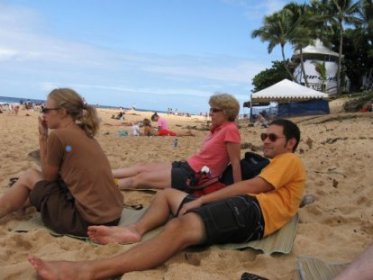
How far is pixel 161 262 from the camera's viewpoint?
2.60 m

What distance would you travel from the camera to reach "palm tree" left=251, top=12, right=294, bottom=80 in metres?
38.4

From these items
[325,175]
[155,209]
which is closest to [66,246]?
[155,209]

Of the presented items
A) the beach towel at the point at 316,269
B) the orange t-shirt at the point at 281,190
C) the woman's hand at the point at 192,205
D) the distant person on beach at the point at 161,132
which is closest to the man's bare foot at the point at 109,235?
the woman's hand at the point at 192,205

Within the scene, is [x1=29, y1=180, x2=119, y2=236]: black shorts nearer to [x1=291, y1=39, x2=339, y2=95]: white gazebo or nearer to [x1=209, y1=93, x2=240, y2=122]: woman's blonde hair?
[x1=209, y1=93, x2=240, y2=122]: woman's blonde hair

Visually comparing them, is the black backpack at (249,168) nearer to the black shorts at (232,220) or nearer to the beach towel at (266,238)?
the beach towel at (266,238)

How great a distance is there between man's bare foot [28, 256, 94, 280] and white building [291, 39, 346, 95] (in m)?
41.4

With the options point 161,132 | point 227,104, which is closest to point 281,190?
point 227,104

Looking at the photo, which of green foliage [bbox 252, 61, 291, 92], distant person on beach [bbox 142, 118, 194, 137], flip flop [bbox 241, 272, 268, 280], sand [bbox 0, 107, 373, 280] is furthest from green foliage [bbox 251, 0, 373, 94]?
flip flop [bbox 241, 272, 268, 280]

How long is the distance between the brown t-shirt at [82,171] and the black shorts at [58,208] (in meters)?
0.07

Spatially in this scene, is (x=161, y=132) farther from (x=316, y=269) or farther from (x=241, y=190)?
(x=316, y=269)

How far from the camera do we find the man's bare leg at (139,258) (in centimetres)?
239

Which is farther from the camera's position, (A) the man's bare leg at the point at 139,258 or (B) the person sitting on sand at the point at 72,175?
(B) the person sitting on sand at the point at 72,175

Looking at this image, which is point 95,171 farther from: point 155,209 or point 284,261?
point 284,261

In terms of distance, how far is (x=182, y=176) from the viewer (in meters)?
4.36
